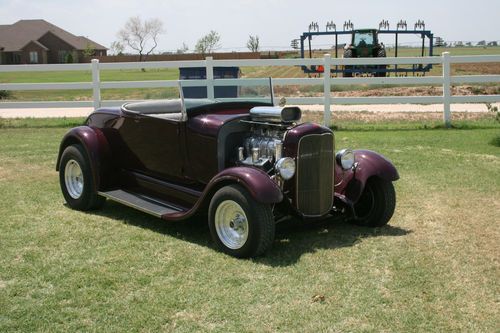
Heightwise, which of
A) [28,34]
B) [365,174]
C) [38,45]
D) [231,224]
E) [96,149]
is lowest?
[231,224]

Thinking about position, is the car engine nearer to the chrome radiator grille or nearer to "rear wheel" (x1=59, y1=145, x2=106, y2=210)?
the chrome radiator grille

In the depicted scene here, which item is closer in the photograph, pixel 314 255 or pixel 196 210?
pixel 314 255

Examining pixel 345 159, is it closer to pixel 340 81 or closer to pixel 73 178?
pixel 73 178

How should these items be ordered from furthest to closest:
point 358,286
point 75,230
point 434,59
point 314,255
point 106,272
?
1. point 434,59
2. point 75,230
3. point 314,255
4. point 106,272
5. point 358,286

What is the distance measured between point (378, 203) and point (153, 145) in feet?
7.70

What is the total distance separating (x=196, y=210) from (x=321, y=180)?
1.16 m

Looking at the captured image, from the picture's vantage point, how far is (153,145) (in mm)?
6184

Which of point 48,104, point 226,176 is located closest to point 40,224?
point 226,176

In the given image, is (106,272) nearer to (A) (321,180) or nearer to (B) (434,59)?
(A) (321,180)

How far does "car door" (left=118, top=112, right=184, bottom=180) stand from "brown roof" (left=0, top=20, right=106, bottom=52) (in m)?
75.8

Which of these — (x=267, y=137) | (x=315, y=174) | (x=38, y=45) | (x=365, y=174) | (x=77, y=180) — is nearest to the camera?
(x=315, y=174)

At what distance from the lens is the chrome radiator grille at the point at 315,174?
17.3ft

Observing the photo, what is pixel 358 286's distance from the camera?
436 cm

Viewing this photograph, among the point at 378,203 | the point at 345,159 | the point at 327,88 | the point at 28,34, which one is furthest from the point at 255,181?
the point at 28,34
